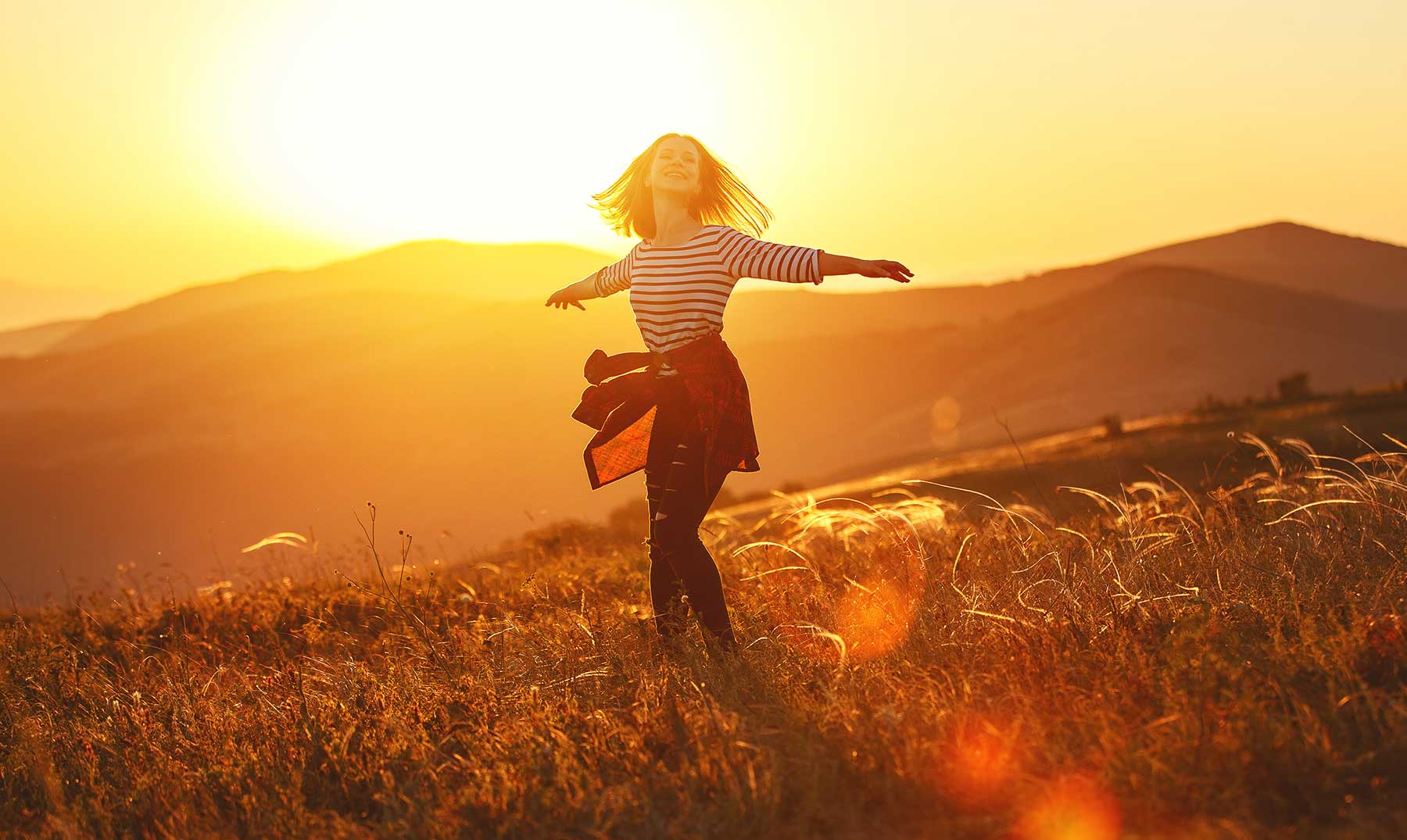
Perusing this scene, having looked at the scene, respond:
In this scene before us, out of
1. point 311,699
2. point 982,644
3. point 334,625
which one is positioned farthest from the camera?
point 334,625

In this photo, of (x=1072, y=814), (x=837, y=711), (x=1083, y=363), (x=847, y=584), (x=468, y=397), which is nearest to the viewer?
(x=1072, y=814)

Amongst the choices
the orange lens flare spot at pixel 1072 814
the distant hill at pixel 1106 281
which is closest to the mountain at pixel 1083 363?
the distant hill at pixel 1106 281

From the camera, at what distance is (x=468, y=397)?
72938mm

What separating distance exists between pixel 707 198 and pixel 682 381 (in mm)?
1064

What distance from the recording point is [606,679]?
4.04 metres

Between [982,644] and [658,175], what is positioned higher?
[658,175]

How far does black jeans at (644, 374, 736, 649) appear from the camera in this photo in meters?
4.32

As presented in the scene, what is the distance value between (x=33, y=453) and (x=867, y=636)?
255 feet

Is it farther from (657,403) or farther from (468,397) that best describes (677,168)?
(468,397)

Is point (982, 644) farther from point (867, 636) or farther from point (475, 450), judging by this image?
point (475, 450)

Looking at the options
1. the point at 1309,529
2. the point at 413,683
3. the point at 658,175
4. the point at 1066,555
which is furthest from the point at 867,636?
the point at 1309,529

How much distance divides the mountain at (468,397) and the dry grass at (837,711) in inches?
1271

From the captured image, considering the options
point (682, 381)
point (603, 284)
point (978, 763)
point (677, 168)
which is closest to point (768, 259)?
point (682, 381)

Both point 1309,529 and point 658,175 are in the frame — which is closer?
point 658,175
